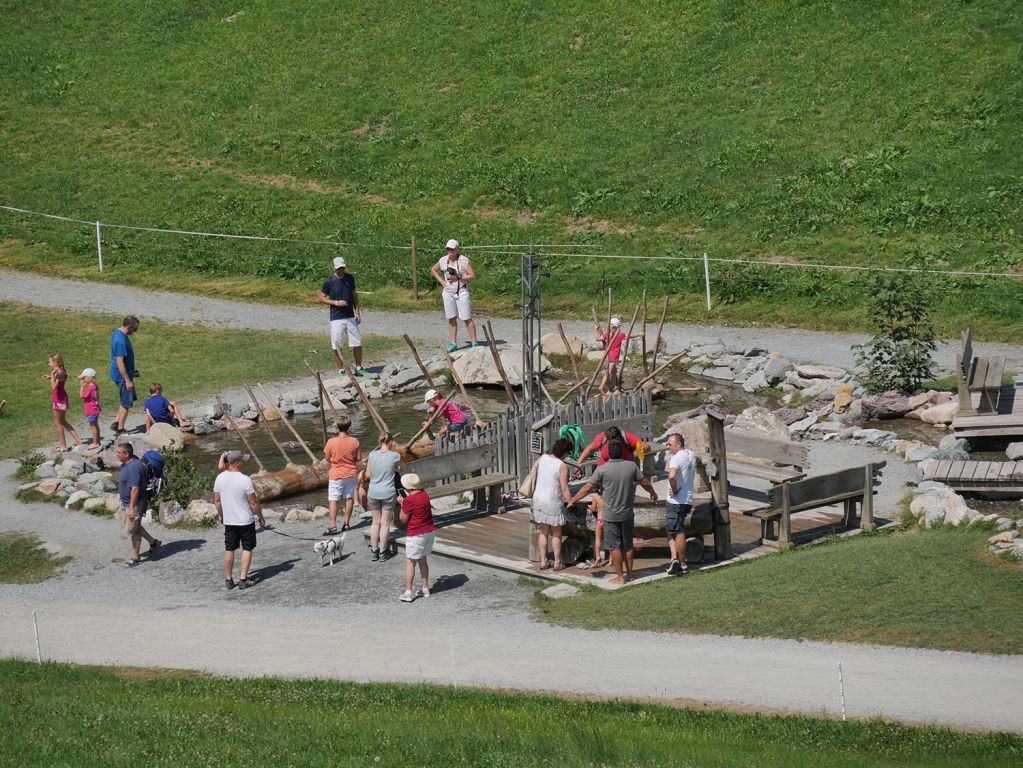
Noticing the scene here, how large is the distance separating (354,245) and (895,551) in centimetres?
2179

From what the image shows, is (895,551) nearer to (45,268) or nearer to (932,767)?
(932,767)

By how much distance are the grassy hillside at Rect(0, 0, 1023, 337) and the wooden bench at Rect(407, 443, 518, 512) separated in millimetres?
11932

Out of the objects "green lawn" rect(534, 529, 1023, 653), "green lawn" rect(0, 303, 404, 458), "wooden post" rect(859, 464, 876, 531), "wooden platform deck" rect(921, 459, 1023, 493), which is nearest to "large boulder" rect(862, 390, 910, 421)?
"wooden platform deck" rect(921, 459, 1023, 493)

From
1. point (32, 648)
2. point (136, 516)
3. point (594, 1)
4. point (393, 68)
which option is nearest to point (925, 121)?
point (594, 1)

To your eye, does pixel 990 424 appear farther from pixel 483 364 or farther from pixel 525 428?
pixel 483 364

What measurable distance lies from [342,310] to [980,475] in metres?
12.5

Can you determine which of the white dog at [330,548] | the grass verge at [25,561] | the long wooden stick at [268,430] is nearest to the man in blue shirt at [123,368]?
the long wooden stick at [268,430]

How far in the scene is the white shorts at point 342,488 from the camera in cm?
1747

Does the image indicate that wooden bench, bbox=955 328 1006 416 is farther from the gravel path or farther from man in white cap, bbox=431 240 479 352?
man in white cap, bbox=431 240 479 352

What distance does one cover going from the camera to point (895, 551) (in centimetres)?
1448

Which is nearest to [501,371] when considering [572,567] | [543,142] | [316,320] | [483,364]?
[483,364]

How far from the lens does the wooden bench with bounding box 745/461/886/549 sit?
52.0 feet

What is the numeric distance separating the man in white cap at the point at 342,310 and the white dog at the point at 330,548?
369 inches

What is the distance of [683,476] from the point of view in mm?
15070
